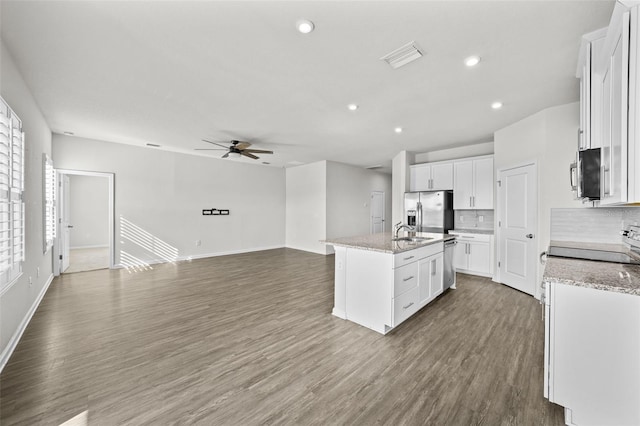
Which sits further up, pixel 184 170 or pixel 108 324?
pixel 184 170

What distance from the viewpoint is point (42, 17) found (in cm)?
192

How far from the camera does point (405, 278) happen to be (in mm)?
2811

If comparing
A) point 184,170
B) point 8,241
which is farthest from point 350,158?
point 8,241

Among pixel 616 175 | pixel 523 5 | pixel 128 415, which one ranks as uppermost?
pixel 523 5

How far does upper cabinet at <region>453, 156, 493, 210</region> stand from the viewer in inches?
194

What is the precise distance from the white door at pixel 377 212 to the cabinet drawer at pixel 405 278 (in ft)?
19.8

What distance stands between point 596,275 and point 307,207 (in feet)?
22.4

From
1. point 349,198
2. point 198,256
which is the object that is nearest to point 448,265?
point 349,198

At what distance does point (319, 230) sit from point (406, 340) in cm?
521

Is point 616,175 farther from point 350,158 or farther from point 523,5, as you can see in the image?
point 350,158

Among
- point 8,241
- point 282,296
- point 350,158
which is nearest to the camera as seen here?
point 8,241

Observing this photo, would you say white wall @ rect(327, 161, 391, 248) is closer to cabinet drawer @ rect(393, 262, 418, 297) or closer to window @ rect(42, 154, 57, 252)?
cabinet drawer @ rect(393, 262, 418, 297)

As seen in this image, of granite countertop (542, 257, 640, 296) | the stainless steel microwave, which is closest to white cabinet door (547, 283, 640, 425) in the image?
granite countertop (542, 257, 640, 296)

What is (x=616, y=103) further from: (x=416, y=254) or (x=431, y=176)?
(x=431, y=176)
